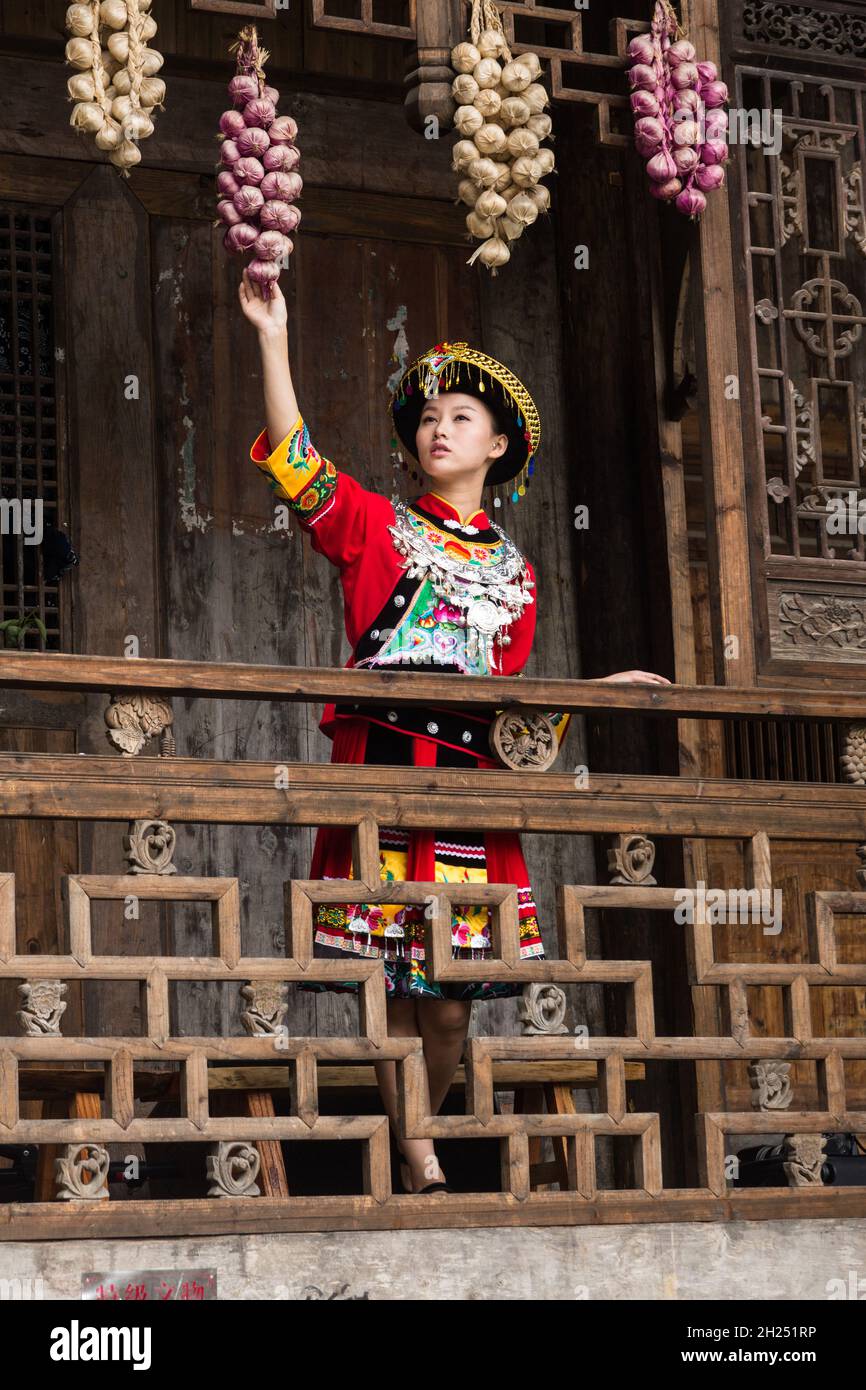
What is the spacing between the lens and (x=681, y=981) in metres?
6.41

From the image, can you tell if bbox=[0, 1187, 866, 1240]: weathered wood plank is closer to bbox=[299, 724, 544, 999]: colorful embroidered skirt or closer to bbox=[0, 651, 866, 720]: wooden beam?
bbox=[299, 724, 544, 999]: colorful embroidered skirt

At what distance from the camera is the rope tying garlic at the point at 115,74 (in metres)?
4.78

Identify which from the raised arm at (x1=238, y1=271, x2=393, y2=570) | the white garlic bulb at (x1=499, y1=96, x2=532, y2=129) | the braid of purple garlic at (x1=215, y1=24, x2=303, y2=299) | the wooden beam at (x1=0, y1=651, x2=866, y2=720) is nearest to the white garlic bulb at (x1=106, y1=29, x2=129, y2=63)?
the braid of purple garlic at (x1=215, y1=24, x2=303, y2=299)

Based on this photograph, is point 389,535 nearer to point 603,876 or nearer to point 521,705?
point 521,705

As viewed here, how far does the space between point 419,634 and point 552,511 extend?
192cm

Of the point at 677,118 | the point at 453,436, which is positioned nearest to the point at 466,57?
the point at 677,118

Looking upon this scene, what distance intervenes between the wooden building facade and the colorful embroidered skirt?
26 cm

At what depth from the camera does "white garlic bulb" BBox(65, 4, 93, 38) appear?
189 inches

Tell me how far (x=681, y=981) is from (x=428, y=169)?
8.57 ft

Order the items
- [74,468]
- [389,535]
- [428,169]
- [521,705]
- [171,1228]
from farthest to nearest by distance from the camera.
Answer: [428,169] < [74,468] < [389,535] < [521,705] < [171,1228]

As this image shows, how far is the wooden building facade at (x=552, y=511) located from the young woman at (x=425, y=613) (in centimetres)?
27

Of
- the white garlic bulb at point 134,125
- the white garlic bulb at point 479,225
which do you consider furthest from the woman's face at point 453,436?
the white garlic bulb at point 134,125

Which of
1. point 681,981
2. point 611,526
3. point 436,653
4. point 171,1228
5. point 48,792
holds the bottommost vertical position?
point 171,1228

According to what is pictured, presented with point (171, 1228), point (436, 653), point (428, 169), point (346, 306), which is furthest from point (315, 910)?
point (428, 169)
